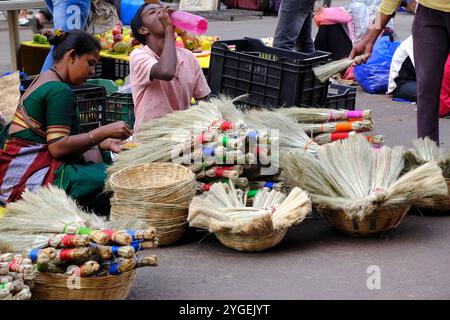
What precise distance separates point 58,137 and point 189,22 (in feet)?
3.68

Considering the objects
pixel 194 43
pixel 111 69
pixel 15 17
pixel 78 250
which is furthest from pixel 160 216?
pixel 15 17

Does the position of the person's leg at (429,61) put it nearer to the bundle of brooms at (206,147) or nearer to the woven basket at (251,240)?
the bundle of brooms at (206,147)

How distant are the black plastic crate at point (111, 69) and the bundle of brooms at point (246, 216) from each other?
349 cm

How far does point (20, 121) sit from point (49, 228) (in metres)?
1.13

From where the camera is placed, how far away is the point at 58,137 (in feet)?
14.7

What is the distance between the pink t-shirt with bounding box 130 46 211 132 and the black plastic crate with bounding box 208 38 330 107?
18.4 inches

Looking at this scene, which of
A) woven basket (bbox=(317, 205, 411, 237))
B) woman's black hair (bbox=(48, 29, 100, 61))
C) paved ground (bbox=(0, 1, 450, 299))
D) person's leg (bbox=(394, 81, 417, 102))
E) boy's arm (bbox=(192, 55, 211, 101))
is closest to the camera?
paved ground (bbox=(0, 1, 450, 299))

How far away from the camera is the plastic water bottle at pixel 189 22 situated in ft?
16.5

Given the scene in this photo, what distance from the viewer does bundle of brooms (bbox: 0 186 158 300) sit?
332 cm

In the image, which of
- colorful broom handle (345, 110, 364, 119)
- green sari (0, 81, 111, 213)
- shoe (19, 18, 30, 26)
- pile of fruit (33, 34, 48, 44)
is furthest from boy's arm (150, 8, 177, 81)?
shoe (19, 18, 30, 26)

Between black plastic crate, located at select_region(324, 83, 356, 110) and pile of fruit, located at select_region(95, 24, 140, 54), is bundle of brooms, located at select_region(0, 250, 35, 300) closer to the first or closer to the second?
black plastic crate, located at select_region(324, 83, 356, 110)

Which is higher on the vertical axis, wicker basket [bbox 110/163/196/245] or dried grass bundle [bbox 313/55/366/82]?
dried grass bundle [bbox 313/55/366/82]

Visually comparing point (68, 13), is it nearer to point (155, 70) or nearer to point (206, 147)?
point (155, 70)

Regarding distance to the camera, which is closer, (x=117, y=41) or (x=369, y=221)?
(x=369, y=221)
